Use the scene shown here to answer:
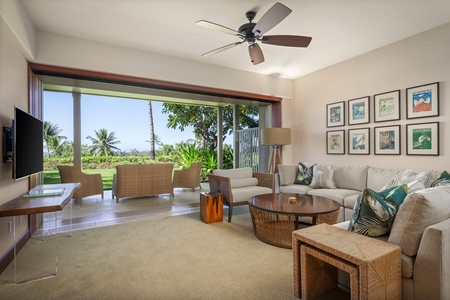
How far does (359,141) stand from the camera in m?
4.18

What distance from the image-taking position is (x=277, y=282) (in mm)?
2037

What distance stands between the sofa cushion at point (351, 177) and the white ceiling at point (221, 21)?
200 centimetres

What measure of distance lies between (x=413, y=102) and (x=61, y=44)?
16.9 ft

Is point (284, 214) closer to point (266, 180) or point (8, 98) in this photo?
point (266, 180)

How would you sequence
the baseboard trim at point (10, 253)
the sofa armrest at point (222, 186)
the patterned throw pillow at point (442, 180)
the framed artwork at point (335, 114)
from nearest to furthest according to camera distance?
the baseboard trim at point (10, 253) → the patterned throw pillow at point (442, 180) → the sofa armrest at point (222, 186) → the framed artwork at point (335, 114)

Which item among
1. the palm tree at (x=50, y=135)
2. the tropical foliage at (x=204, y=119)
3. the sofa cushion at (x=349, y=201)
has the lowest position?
the sofa cushion at (x=349, y=201)

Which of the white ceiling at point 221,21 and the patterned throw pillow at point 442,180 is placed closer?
the patterned throw pillow at point 442,180

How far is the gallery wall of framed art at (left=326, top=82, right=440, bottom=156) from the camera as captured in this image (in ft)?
10.7

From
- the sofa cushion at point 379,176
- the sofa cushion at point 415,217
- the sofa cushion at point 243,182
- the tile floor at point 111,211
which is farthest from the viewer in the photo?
the sofa cushion at point 243,182

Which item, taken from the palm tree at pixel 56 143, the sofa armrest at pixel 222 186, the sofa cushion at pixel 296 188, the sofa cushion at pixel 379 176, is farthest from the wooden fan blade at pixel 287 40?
the palm tree at pixel 56 143

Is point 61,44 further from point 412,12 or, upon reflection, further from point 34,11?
point 412,12

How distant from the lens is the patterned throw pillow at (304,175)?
435 centimetres

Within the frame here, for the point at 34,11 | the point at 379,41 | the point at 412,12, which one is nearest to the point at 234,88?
the point at 379,41

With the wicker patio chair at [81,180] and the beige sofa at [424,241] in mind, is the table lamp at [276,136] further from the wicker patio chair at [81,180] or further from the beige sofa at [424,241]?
the wicker patio chair at [81,180]
